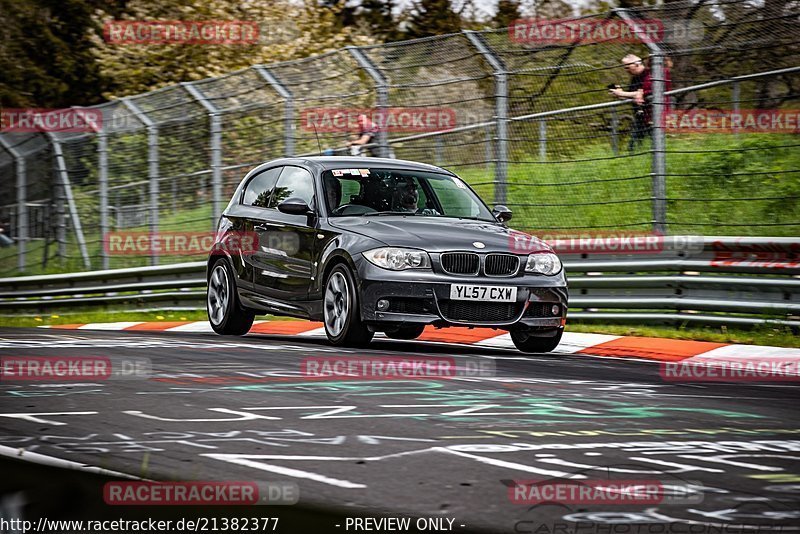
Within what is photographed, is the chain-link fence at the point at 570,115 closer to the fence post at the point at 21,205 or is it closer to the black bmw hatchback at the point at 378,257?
the black bmw hatchback at the point at 378,257

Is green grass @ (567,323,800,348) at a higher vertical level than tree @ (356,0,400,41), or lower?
lower

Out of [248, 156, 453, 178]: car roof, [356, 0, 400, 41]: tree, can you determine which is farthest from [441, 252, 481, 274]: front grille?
[356, 0, 400, 41]: tree

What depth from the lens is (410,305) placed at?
10164 mm

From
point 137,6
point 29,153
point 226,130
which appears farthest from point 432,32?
point 226,130

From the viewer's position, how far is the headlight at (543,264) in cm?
1061

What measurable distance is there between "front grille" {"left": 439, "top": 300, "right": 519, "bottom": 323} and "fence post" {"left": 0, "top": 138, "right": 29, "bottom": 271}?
46.7 ft

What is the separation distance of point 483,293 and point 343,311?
1.15 m

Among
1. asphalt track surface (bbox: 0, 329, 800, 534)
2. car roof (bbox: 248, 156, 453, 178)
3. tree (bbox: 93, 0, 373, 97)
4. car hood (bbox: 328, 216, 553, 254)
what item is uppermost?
tree (bbox: 93, 0, 373, 97)

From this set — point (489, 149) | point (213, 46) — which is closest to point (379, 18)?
point (213, 46)

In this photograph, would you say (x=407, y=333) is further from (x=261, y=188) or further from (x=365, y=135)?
(x=365, y=135)

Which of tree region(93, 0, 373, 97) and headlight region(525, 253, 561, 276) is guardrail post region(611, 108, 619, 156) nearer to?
headlight region(525, 253, 561, 276)

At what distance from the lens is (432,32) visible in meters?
41.2

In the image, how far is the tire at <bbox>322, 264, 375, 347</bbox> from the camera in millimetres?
10320

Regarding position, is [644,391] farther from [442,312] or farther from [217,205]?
[217,205]
